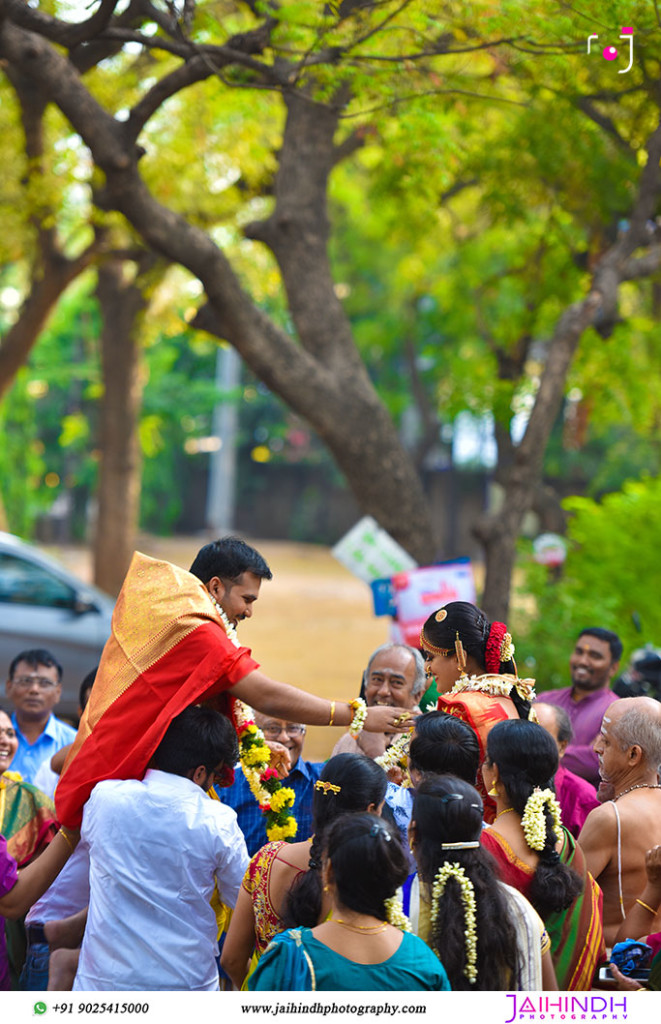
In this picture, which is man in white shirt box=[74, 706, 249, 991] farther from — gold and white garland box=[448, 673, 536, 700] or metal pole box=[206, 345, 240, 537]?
metal pole box=[206, 345, 240, 537]

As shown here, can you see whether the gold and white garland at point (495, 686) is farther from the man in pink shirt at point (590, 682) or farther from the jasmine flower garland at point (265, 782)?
the man in pink shirt at point (590, 682)

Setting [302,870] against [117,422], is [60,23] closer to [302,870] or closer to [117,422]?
[302,870]

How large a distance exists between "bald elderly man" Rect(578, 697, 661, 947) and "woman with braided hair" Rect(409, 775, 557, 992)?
2.29 ft

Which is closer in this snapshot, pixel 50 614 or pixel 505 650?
pixel 505 650

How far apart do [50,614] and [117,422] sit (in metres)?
5.04

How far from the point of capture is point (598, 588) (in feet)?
28.8

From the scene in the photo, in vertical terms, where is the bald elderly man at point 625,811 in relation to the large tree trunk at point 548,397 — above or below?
→ below

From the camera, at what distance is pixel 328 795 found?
255cm

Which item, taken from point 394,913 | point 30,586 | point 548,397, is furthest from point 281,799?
point 30,586

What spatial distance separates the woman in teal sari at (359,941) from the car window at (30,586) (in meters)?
7.01

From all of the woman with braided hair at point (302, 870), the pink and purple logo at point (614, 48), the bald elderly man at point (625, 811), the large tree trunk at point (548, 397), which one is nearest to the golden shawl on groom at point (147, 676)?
the woman with braided hair at point (302, 870)

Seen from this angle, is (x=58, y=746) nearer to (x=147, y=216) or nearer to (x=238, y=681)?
(x=238, y=681)

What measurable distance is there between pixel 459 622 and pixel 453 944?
1.21 m

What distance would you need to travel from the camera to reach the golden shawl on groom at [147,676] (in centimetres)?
287
